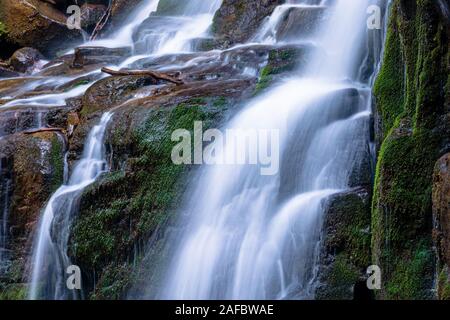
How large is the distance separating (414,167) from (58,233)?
Result: 439cm

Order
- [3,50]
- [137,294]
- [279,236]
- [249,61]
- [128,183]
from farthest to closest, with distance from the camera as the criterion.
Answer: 1. [3,50]
2. [249,61]
3. [128,183]
4. [137,294]
5. [279,236]

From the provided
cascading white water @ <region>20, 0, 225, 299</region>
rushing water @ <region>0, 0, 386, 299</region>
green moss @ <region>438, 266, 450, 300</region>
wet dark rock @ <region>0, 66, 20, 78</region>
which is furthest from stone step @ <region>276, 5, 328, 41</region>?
wet dark rock @ <region>0, 66, 20, 78</region>

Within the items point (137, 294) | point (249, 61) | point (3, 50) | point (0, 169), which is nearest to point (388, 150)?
point (137, 294)

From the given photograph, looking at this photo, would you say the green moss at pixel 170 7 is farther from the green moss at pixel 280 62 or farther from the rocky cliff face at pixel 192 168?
the green moss at pixel 280 62

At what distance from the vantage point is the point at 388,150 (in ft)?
20.0

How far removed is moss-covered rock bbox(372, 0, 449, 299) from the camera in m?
5.72

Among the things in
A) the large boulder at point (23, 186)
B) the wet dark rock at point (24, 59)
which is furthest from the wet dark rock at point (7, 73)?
the large boulder at point (23, 186)

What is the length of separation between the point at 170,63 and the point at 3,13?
7607 mm

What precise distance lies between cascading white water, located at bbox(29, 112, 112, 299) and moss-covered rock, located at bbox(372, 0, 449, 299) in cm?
382

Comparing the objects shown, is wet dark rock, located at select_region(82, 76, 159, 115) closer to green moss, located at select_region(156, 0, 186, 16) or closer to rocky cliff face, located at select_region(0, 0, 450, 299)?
rocky cliff face, located at select_region(0, 0, 450, 299)

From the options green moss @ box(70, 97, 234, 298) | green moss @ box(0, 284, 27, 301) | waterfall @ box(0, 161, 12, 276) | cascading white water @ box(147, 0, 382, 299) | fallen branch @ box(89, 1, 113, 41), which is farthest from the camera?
fallen branch @ box(89, 1, 113, 41)

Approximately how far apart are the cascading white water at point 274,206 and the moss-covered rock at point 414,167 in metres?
0.69
